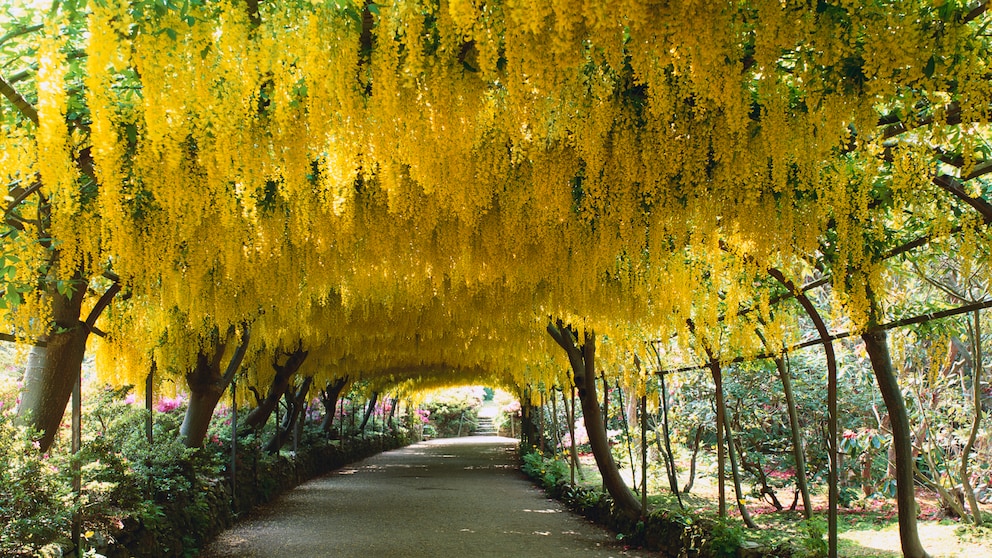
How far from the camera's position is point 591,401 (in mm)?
7938

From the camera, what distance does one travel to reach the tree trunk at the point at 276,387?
414 inches

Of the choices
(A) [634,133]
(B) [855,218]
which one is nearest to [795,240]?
(B) [855,218]

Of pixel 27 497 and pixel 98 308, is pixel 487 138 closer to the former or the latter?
pixel 27 497

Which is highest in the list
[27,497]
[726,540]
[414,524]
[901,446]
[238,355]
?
[238,355]

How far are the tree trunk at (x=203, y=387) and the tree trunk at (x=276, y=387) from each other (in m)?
2.71

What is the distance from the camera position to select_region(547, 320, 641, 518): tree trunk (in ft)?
24.4

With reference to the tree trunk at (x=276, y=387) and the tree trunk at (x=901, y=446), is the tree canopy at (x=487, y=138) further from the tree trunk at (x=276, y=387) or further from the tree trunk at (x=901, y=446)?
the tree trunk at (x=276, y=387)

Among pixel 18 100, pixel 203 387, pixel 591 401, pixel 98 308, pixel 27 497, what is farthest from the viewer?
pixel 591 401

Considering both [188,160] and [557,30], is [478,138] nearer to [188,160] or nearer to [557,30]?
[557,30]

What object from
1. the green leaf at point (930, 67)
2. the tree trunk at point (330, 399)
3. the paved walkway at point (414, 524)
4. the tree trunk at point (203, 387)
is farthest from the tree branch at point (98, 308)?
the tree trunk at point (330, 399)

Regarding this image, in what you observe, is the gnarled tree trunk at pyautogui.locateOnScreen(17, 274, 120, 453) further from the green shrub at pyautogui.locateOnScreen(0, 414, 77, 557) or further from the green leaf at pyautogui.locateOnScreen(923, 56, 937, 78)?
the green leaf at pyautogui.locateOnScreen(923, 56, 937, 78)

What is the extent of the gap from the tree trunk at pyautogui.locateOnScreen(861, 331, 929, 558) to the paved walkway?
2863mm

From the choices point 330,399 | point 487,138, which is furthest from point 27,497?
point 330,399

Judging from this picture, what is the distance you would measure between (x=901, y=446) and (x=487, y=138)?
2.79 m
